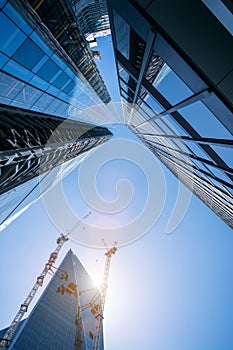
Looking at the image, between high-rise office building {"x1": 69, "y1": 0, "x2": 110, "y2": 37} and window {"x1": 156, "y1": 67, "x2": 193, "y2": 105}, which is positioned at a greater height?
high-rise office building {"x1": 69, "y1": 0, "x2": 110, "y2": 37}

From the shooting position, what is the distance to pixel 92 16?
33.8 meters

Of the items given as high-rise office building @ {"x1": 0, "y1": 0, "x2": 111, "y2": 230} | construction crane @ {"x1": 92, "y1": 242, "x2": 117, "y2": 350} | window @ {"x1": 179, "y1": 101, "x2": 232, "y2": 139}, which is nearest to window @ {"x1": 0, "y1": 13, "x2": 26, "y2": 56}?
high-rise office building @ {"x1": 0, "y1": 0, "x2": 111, "y2": 230}

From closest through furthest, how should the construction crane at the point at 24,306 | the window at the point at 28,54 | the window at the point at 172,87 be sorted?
the window at the point at 172,87 → the window at the point at 28,54 → the construction crane at the point at 24,306

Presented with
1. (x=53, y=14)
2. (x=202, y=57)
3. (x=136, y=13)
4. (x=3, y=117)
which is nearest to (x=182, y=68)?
(x=202, y=57)

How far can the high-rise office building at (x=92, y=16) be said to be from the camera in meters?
26.4

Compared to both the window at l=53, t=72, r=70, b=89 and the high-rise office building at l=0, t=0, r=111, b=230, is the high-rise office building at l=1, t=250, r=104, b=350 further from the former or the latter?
the window at l=53, t=72, r=70, b=89

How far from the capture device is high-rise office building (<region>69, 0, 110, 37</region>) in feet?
86.7

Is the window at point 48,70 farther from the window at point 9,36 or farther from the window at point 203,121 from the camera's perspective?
the window at point 203,121

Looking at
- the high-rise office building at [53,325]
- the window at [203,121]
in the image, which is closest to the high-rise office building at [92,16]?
the window at [203,121]

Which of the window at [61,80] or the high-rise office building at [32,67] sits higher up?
the window at [61,80]

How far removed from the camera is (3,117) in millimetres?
22516

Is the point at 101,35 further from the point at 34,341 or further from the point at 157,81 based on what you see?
the point at 34,341

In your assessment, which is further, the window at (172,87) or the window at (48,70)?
the window at (48,70)

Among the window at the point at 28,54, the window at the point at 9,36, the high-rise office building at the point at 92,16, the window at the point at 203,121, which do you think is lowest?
the window at the point at 203,121
